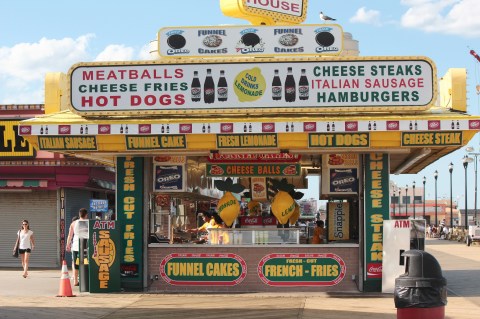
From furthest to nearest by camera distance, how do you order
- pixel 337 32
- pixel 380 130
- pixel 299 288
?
pixel 337 32 → pixel 299 288 → pixel 380 130

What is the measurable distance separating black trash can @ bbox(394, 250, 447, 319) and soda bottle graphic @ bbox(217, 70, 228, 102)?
710 cm

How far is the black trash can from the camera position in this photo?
12.0 m

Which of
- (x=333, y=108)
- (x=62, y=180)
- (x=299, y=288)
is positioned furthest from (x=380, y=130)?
(x=62, y=180)

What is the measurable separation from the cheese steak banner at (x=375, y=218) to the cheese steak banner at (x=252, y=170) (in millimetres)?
1739

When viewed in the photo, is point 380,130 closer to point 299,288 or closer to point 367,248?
point 367,248

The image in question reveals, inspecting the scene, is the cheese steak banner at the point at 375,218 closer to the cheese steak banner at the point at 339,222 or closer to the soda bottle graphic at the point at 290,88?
the soda bottle graphic at the point at 290,88

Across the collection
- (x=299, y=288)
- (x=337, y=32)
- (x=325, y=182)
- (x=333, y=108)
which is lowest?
(x=299, y=288)

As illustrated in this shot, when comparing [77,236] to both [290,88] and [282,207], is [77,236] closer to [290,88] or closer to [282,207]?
[282,207]

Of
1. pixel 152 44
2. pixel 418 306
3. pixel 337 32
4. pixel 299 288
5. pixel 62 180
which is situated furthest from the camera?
pixel 152 44

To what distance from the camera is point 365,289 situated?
1838cm

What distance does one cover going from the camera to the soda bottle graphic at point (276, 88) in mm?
18141

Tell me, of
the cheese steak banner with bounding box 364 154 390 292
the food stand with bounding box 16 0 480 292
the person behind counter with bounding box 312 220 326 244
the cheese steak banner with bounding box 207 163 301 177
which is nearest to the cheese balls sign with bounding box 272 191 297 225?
the food stand with bounding box 16 0 480 292

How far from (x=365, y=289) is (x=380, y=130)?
11.5 feet

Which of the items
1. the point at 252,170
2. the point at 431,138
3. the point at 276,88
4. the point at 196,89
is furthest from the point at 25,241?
the point at 431,138
